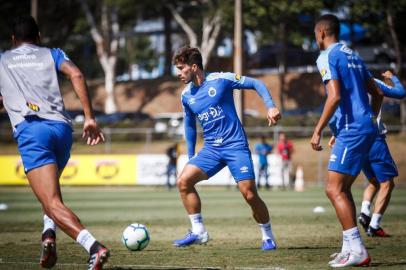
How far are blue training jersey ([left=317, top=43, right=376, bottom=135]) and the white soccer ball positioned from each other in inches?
118

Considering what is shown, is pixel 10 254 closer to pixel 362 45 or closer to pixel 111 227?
pixel 111 227

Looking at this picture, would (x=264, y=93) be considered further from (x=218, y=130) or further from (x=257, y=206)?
(x=257, y=206)

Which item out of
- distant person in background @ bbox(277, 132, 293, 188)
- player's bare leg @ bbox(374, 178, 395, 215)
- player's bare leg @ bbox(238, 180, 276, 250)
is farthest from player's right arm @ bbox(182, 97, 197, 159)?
distant person in background @ bbox(277, 132, 293, 188)

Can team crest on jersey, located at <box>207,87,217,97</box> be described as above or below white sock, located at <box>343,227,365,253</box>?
above

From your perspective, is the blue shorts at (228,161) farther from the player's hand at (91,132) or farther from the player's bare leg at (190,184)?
the player's hand at (91,132)

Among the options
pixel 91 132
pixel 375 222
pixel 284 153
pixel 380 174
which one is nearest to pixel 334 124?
pixel 91 132

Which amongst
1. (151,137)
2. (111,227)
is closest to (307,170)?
(151,137)

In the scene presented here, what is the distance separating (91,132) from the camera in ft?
24.5

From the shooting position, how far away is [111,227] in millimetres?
14414

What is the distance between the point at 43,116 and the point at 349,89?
9.98 ft

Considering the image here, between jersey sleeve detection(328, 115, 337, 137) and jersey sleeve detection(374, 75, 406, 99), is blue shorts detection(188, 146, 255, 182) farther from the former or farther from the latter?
jersey sleeve detection(374, 75, 406, 99)

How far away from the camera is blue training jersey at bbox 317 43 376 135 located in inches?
320

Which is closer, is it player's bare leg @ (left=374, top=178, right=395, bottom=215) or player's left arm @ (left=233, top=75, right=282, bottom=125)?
player's left arm @ (left=233, top=75, right=282, bottom=125)

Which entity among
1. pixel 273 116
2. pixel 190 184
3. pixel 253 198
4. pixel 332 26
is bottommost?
pixel 253 198
